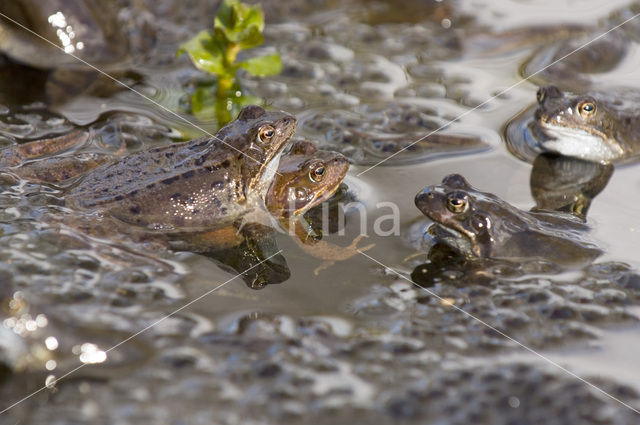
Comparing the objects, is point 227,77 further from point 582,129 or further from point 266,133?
point 582,129

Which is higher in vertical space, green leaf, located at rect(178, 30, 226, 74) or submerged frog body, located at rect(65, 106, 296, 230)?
green leaf, located at rect(178, 30, 226, 74)

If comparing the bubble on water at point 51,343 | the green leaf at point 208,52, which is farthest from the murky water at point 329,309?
the green leaf at point 208,52

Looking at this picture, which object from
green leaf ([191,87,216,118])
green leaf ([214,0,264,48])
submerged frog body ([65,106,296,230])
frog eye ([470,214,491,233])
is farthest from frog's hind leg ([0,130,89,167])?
frog eye ([470,214,491,233])

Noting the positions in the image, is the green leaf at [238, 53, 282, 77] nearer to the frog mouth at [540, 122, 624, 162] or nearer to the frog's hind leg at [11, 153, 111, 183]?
the frog's hind leg at [11, 153, 111, 183]

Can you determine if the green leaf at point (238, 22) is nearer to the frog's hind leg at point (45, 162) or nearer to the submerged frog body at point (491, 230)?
the frog's hind leg at point (45, 162)

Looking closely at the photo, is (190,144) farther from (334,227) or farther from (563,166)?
(563,166)

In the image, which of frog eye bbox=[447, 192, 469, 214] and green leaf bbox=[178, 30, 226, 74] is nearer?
frog eye bbox=[447, 192, 469, 214]

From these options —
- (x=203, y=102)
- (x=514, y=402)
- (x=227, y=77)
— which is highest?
(x=227, y=77)

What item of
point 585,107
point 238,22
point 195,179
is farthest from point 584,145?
point 195,179
